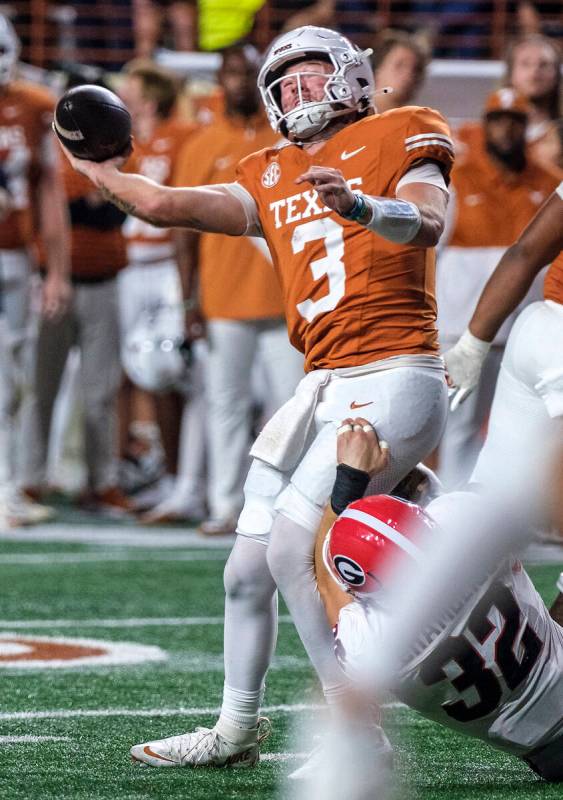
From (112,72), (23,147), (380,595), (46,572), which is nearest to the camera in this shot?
(380,595)

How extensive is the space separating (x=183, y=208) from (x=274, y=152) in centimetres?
27

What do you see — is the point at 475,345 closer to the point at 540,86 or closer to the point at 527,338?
the point at 527,338

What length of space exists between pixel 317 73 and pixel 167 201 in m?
0.42

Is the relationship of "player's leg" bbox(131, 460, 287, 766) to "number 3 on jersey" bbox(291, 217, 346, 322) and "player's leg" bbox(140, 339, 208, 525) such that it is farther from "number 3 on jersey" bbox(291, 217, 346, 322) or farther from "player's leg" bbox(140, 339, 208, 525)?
"player's leg" bbox(140, 339, 208, 525)

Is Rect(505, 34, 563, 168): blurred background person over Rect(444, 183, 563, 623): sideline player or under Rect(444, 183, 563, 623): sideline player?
under

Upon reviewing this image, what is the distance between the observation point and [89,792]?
113 inches

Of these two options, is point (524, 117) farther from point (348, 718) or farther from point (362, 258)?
point (348, 718)

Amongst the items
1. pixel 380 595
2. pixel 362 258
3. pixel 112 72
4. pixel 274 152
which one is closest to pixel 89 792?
pixel 380 595

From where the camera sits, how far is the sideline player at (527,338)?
3.15 meters

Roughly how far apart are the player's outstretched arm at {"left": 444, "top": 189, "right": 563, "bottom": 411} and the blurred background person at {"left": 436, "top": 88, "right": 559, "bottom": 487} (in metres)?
2.64

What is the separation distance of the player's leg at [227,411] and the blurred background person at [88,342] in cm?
99

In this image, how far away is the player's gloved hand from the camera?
3.48m

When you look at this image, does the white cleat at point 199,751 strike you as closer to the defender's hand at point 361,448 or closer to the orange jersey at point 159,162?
the defender's hand at point 361,448

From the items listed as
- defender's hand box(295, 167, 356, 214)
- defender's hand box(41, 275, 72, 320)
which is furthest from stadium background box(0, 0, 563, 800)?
defender's hand box(295, 167, 356, 214)
